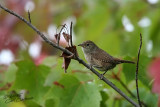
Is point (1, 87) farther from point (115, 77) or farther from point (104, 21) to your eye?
Answer: point (104, 21)

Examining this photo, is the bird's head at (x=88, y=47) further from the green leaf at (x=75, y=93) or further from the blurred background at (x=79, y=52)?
the green leaf at (x=75, y=93)

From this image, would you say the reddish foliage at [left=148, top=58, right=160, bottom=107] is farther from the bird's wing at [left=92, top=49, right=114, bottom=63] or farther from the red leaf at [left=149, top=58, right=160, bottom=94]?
the bird's wing at [left=92, top=49, right=114, bottom=63]

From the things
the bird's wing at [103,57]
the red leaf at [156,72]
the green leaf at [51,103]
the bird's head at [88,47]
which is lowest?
the green leaf at [51,103]

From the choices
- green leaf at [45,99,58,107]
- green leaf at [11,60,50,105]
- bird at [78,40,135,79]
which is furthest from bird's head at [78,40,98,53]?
green leaf at [45,99,58,107]

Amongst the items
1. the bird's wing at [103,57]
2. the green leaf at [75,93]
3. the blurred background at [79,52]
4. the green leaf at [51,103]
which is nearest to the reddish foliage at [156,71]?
the blurred background at [79,52]

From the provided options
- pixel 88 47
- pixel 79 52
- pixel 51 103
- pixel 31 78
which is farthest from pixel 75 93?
pixel 79 52

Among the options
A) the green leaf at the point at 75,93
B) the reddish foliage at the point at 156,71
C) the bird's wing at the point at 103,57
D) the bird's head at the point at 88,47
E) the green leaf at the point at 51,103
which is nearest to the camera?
the reddish foliage at the point at 156,71

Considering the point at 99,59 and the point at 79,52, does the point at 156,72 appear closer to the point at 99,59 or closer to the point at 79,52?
the point at 99,59

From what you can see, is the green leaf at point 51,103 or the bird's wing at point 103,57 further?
the bird's wing at point 103,57
